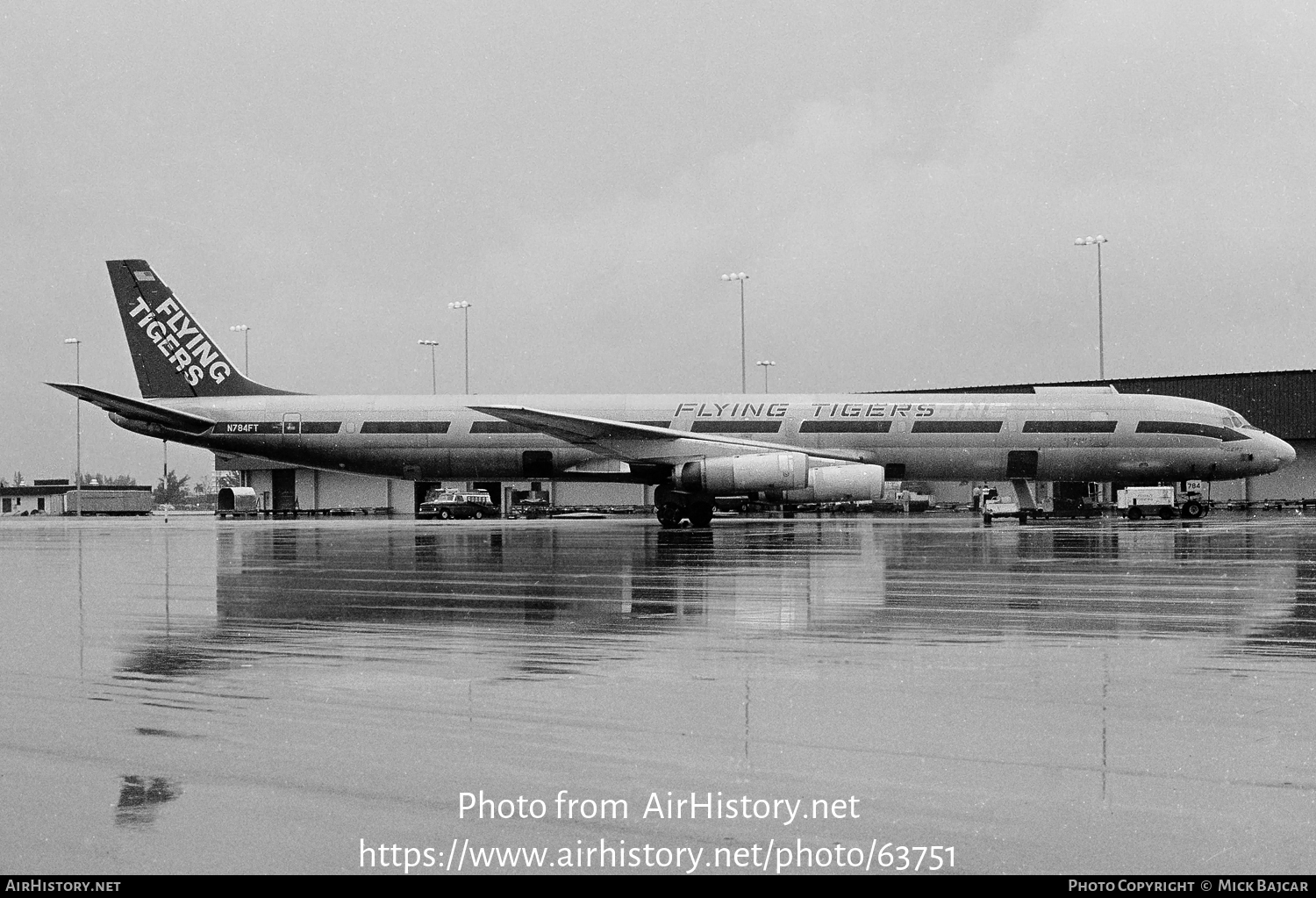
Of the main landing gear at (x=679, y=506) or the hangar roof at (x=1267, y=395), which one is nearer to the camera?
the main landing gear at (x=679, y=506)

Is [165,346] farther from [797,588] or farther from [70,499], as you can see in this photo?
[70,499]

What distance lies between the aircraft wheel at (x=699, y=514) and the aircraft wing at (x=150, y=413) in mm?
13973

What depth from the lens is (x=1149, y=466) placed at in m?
35.7

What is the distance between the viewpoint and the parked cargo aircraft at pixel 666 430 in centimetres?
3466

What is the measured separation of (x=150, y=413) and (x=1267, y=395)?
Answer: 53694mm

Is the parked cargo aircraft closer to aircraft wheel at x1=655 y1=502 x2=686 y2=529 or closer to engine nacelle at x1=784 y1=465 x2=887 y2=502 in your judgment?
aircraft wheel at x1=655 y1=502 x2=686 y2=529

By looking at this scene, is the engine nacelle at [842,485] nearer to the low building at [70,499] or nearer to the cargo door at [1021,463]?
the cargo door at [1021,463]

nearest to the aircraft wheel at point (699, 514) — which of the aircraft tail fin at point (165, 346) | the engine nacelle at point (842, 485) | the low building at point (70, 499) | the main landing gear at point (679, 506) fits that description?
the main landing gear at point (679, 506)

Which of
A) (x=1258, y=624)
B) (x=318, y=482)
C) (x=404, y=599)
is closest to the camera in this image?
(x=1258, y=624)

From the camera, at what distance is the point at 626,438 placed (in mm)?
33375
